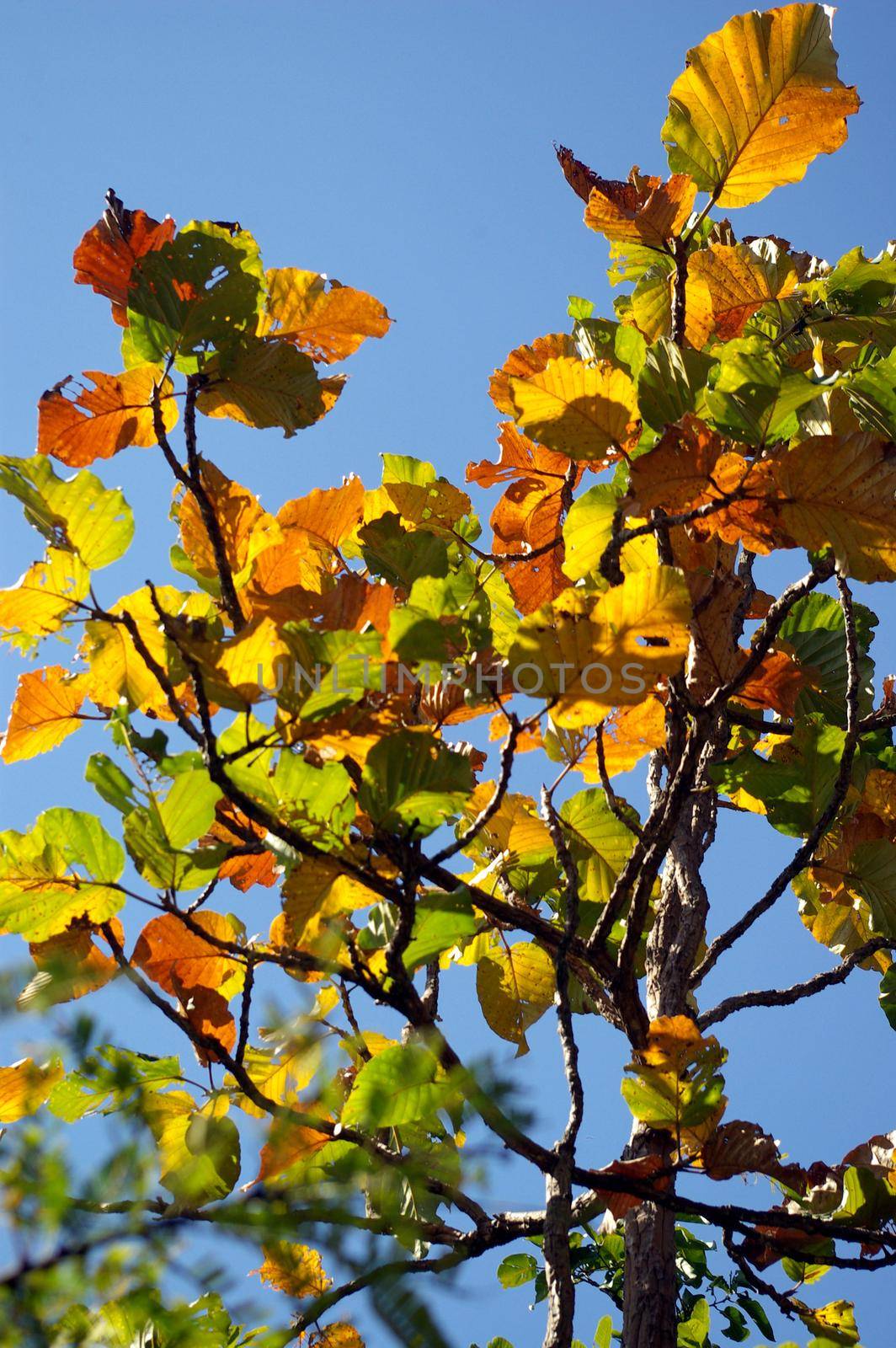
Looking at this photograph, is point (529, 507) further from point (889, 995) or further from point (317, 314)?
point (889, 995)

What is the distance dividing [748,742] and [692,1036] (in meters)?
0.82

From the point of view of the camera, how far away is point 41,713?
1.50 metres

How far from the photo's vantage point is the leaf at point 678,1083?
4.65ft

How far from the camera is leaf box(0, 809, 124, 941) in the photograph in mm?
1248

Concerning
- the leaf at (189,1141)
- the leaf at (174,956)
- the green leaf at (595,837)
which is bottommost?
the leaf at (189,1141)

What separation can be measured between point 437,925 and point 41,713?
2.22 ft

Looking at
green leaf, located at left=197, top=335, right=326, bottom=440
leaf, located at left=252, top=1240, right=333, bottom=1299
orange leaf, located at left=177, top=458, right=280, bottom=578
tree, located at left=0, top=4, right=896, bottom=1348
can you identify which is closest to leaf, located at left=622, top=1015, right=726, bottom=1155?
tree, located at left=0, top=4, right=896, bottom=1348

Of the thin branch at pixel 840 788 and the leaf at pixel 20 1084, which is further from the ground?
the thin branch at pixel 840 788

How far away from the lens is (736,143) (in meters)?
1.63

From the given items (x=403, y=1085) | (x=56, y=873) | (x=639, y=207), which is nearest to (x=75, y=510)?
(x=56, y=873)

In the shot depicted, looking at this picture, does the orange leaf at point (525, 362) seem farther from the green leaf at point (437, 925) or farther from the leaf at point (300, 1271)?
the leaf at point (300, 1271)

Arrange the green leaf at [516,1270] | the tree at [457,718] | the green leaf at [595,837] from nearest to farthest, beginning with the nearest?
the tree at [457,718] → the green leaf at [595,837] → the green leaf at [516,1270]

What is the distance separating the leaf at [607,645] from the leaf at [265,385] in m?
0.55

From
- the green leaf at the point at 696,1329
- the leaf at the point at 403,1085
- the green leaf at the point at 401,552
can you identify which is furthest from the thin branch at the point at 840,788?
the green leaf at the point at 696,1329
